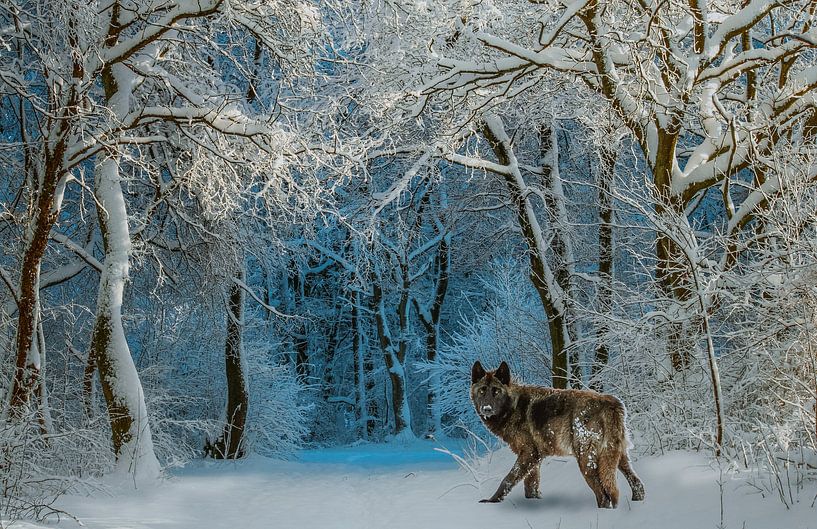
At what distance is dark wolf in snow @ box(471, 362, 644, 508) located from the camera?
566cm

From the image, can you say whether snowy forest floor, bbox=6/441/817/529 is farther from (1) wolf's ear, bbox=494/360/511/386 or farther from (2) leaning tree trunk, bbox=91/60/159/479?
(1) wolf's ear, bbox=494/360/511/386

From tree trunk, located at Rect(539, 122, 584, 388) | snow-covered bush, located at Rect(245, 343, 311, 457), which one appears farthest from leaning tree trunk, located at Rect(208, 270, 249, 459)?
tree trunk, located at Rect(539, 122, 584, 388)

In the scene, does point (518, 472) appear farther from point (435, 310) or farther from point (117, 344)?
point (435, 310)

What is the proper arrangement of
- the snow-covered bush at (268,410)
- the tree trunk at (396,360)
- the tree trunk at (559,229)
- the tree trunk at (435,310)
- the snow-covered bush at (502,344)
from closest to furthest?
1. the tree trunk at (559,229)
2. the snow-covered bush at (502,344)
3. the snow-covered bush at (268,410)
4. the tree trunk at (396,360)
5. the tree trunk at (435,310)

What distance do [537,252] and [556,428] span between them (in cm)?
811

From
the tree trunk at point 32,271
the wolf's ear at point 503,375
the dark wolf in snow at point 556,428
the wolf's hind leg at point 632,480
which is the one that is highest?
the tree trunk at point 32,271

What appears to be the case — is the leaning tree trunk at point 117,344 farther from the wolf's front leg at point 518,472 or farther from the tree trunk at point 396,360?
the tree trunk at point 396,360

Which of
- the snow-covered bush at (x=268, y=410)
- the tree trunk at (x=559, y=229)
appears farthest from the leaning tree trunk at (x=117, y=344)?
the snow-covered bush at (x=268, y=410)

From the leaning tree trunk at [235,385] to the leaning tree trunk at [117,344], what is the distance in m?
6.00

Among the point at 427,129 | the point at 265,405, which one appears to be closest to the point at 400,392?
the point at 265,405

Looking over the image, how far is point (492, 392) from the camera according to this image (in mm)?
6320

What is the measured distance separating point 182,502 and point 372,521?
2543 mm

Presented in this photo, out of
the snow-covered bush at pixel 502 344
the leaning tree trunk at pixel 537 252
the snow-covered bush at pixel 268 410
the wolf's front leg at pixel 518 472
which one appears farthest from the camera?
the snow-covered bush at pixel 268 410

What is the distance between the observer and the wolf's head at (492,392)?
6273 millimetres
